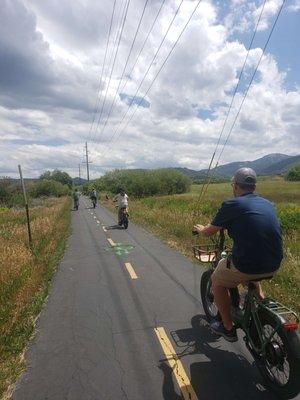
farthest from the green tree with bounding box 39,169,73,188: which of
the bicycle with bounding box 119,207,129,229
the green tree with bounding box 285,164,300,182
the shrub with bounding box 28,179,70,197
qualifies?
the bicycle with bounding box 119,207,129,229

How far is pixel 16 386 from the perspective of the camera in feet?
14.8

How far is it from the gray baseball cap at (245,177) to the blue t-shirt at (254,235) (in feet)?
0.73

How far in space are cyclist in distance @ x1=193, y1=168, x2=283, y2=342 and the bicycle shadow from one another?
1.00m

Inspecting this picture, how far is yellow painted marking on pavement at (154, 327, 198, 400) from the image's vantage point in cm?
429

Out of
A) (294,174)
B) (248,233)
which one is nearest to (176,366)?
(248,233)

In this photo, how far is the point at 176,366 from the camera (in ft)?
16.0

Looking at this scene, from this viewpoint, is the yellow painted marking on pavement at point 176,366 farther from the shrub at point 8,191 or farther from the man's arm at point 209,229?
the shrub at point 8,191

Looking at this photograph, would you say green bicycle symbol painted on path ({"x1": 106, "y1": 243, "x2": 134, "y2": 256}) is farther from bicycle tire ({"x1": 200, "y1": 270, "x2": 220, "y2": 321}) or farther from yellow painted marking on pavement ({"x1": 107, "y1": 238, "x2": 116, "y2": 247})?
bicycle tire ({"x1": 200, "y1": 270, "x2": 220, "y2": 321})

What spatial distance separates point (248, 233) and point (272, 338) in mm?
1163

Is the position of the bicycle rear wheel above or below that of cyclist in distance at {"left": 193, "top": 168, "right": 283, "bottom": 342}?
below

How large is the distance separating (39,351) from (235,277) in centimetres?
292

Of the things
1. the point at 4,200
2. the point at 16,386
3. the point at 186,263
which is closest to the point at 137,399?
the point at 16,386

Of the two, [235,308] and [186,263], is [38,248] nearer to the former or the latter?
[186,263]

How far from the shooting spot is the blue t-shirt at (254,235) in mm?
4359
